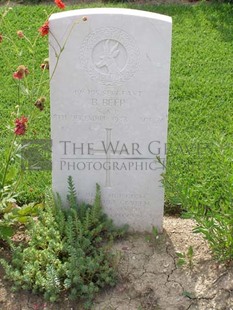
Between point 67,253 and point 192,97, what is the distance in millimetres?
2189

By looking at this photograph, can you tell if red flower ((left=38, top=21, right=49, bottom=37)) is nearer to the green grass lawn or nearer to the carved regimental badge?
the carved regimental badge

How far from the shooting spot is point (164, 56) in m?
3.34

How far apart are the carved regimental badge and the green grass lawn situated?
521mm

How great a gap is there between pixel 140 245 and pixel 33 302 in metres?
0.72

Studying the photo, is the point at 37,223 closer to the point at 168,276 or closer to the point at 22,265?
the point at 22,265

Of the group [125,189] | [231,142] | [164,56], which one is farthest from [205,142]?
[164,56]

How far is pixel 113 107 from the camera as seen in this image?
11.4 feet

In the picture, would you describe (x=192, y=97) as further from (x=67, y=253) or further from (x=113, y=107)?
(x=67, y=253)

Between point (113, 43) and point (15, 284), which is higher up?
point (113, 43)

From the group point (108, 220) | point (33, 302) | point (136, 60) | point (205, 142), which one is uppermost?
point (136, 60)

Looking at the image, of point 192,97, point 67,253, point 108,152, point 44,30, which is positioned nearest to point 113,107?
point 108,152

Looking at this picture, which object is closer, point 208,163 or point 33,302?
point 33,302

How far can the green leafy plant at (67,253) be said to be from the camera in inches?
131

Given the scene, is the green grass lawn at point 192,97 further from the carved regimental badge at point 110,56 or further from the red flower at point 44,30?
the carved regimental badge at point 110,56
